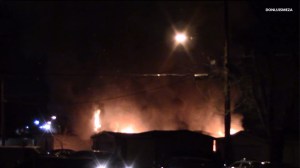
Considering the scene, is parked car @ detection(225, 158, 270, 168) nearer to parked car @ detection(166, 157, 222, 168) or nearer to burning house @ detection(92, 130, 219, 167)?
parked car @ detection(166, 157, 222, 168)

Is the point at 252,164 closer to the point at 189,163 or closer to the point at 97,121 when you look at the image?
the point at 189,163

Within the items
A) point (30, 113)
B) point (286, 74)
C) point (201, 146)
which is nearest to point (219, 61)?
point (286, 74)

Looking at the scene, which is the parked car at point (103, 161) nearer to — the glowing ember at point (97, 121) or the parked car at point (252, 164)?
the parked car at point (252, 164)

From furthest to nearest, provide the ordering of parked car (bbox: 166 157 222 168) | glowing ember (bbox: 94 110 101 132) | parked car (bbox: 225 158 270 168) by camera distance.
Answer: glowing ember (bbox: 94 110 101 132) → parked car (bbox: 225 158 270 168) → parked car (bbox: 166 157 222 168)

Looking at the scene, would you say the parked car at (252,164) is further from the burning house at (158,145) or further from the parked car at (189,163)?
the burning house at (158,145)

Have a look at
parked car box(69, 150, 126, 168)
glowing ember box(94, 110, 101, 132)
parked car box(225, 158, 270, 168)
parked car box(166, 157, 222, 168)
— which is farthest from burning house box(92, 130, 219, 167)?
glowing ember box(94, 110, 101, 132)

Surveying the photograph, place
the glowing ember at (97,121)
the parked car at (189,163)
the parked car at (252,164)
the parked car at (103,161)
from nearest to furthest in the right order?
the parked car at (103,161), the parked car at (189,163), the parked car at (252,164), the glowing ember at (97,121)

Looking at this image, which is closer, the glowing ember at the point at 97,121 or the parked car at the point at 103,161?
the parked car at the point at 103,161

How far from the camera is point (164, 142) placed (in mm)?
36219

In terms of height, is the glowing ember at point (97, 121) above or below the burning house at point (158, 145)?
above

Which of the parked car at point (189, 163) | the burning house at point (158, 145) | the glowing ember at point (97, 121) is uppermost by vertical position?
the glowing ember at point (97, 121)

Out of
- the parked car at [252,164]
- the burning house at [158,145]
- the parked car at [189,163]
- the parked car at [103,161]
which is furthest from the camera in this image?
the burning house at [158,145]

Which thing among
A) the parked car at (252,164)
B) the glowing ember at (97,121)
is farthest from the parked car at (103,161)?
the glowing ember at (97,121)

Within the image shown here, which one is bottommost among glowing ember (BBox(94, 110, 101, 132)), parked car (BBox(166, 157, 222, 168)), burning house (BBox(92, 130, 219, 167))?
parked car (BBox(166, 157, 222, 168))
